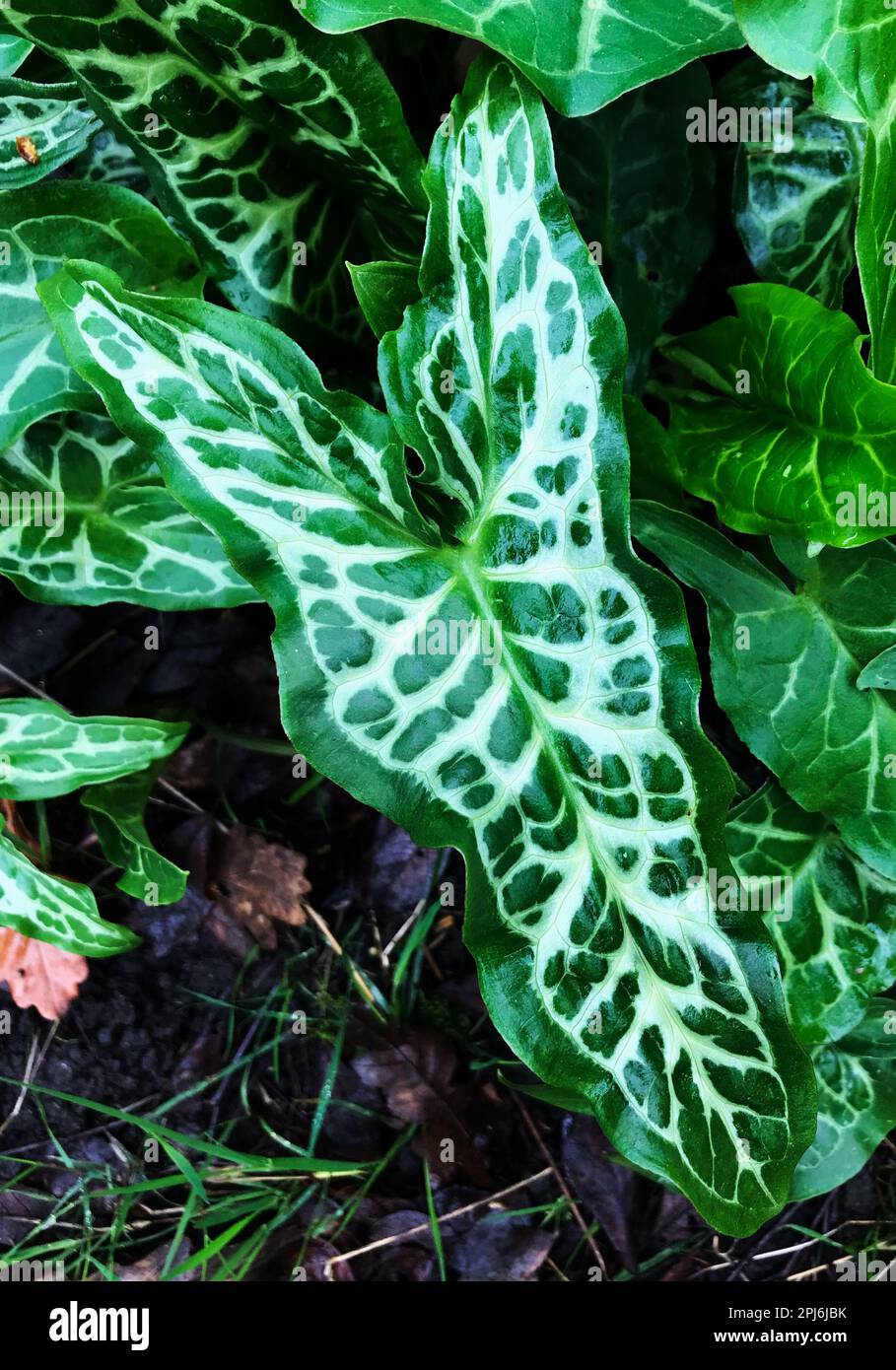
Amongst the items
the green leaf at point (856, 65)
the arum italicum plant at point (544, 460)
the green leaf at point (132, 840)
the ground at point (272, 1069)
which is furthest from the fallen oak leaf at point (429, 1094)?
the green leaf at point (856, 65)

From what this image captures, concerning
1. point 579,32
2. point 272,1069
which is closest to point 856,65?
point 579,32

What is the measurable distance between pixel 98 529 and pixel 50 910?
36 cm

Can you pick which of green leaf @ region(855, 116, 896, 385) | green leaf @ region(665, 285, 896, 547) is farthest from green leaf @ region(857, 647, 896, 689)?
green leaf @ region(855, 116, 896, 385)

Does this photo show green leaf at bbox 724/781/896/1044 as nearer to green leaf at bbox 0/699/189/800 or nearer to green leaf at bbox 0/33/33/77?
green leaf at bbox 0/699/189/800

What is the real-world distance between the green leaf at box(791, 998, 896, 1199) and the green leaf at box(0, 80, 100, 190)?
107 cm

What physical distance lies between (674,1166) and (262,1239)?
25.3 inches

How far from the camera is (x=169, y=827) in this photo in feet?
4.21

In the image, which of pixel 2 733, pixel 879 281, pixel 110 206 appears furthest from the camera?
pixel 2 733

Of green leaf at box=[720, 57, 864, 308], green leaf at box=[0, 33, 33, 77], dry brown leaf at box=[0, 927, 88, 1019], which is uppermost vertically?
green leaf at box=[0, 33, 33, 77]

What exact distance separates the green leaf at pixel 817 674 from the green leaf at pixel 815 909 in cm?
8

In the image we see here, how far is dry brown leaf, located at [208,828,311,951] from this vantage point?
4.15ft

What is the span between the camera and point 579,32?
2.33 ft
